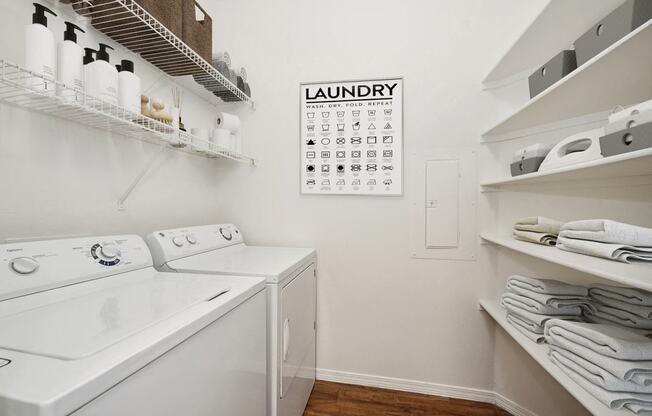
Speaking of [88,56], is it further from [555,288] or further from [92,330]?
[555,288]

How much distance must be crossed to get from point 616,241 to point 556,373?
1.67ft

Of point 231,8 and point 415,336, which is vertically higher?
point 231,8

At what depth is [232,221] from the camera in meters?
2.16

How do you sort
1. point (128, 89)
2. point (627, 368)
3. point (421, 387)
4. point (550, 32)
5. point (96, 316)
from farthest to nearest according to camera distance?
point (421, 387)
point (550, 32)
point (128, 89)
point (627, 368)
point (96, 316)

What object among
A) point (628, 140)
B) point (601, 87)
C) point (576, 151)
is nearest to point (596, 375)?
→ point (628, 140)

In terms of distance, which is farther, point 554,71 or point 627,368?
point 554,71

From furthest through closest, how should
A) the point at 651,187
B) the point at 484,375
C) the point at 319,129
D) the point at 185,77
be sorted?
1. the point at 319,129
2. the point at 484,375
3. the point at 185,77
4. the point at 651,187

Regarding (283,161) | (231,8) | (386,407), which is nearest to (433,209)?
(283,161)

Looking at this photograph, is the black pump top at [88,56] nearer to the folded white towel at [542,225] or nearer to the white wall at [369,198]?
the white wall at [369,198]

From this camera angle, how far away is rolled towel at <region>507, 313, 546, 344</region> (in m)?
1.29

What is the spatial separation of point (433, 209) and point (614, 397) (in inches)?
46.8

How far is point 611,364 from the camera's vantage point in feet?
2.94

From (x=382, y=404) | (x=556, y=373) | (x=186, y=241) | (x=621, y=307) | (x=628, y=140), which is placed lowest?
(x=382, y=404)

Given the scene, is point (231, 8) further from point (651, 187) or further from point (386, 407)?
point (386, 407)
